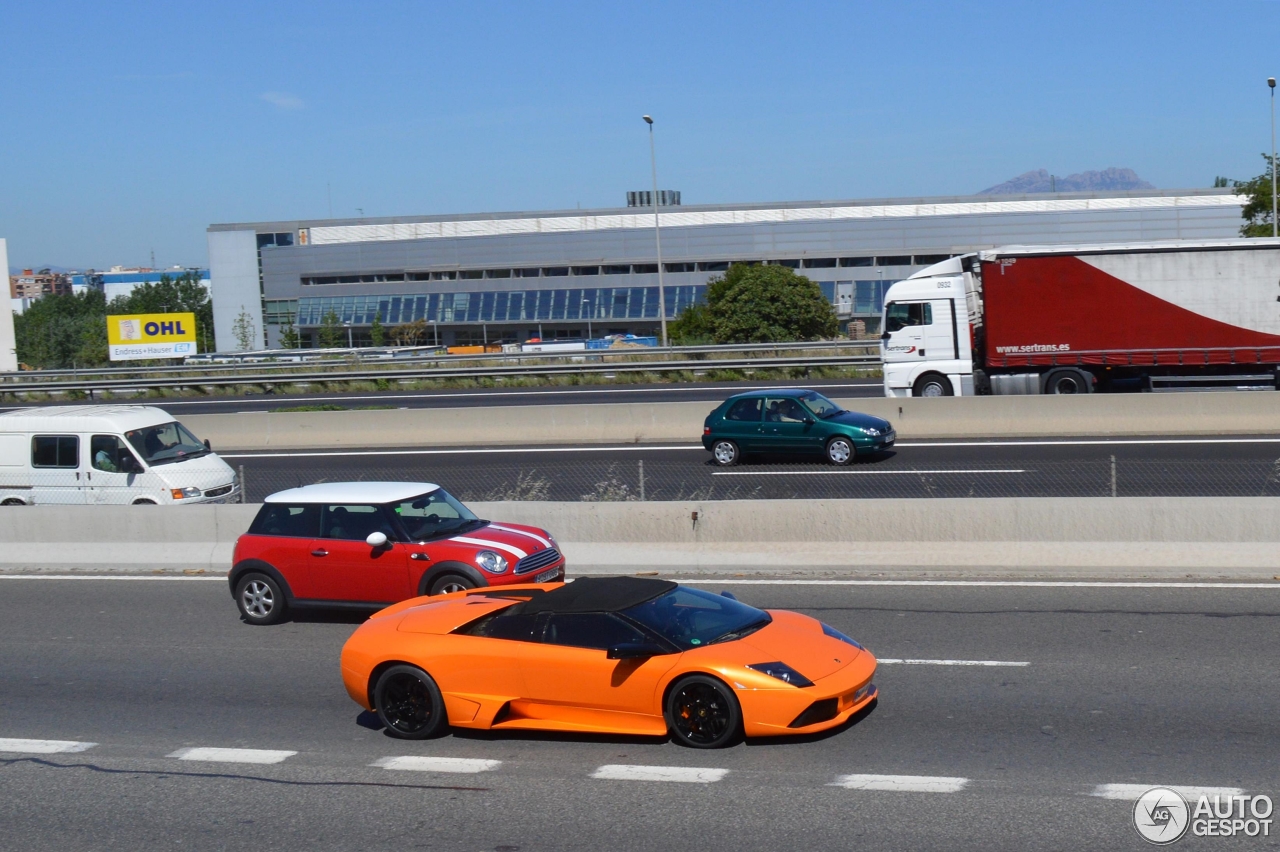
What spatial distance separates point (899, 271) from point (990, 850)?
8903 cm

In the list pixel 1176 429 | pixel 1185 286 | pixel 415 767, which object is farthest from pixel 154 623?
pixel 1185 286

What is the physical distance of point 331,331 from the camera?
311 ft

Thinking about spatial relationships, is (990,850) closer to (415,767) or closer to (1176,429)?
(415,767)

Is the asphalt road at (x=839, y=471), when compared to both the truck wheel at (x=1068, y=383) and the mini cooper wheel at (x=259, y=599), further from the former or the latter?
the mini cooper wheel at (x=259, y=599)

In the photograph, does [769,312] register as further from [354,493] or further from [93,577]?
[354,493]

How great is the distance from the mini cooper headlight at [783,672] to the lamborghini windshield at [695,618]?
1.24ft

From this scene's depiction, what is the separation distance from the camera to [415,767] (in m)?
7.76

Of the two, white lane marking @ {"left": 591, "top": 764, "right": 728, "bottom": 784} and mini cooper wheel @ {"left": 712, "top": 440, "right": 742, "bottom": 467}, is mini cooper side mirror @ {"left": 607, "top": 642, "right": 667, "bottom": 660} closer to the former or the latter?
white lane marking @ {"left": 591, "top": 764, "right": 728, "bottom": 784}

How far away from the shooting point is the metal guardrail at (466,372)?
3709 cm

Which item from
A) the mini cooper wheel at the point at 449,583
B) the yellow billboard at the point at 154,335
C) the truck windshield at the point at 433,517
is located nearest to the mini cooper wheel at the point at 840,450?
the truck windshield at the point at 433,517

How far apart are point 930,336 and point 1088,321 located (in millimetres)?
3453

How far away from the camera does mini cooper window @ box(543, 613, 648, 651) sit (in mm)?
7895

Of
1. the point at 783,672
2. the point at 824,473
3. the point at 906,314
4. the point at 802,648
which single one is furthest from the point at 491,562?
the point at 906,314

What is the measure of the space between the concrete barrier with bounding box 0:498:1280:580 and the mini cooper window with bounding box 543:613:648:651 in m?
5.67
